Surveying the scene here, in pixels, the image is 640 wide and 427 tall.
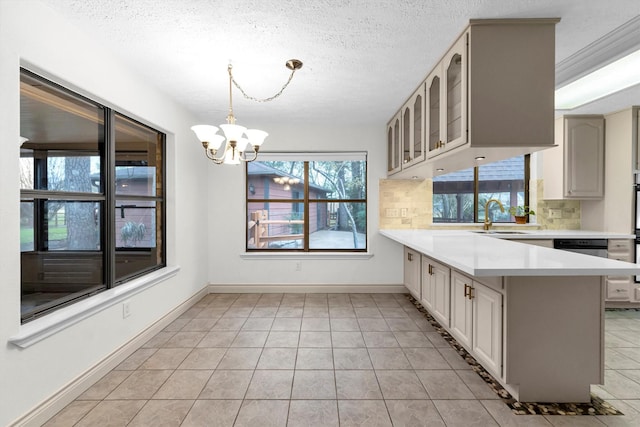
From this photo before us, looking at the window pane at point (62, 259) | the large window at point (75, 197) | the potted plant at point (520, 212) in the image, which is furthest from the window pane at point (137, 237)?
the potted plant at point (520, 212)

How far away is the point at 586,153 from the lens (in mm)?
3824

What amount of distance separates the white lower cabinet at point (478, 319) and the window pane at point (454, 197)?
198cm

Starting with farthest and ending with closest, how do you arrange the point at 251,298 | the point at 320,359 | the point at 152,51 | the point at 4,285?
the point at 251,298 < the point at 320,359 < the point at 152,51 < the point at 4,285

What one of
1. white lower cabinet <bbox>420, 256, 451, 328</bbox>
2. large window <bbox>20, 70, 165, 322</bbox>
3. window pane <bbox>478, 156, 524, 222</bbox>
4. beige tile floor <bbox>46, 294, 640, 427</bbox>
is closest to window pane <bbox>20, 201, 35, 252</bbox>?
large window <bbox>20, 70, 165, 322</bbox>

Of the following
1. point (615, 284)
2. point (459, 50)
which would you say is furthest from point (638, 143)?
point (459, 50)

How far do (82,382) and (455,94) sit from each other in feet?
10.3

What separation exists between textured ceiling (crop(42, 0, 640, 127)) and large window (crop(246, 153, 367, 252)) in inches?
59.6

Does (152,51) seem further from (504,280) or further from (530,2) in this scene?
(504,280)

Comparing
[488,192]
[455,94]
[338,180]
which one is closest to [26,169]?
[455,94]

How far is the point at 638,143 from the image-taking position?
354 centimetres

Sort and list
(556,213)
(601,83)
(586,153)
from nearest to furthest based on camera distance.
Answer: (601,83) < (586,153) < (556,213)

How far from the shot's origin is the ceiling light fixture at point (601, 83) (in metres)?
2.73

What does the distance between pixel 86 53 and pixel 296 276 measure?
3254 mm

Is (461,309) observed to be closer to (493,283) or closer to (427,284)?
(493,283)
